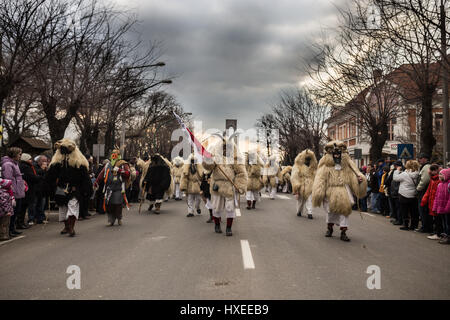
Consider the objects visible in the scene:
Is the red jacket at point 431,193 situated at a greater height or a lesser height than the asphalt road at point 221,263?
greater

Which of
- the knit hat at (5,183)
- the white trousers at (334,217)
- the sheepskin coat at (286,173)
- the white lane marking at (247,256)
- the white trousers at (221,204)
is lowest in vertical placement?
the white lane marking at (247,256)

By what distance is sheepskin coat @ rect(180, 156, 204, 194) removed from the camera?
13000 millimetres

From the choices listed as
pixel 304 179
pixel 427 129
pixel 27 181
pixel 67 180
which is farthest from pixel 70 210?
pixel 427 129

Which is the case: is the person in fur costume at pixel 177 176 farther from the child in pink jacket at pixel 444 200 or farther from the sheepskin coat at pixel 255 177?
the child in pink jacket at pixel 444 200

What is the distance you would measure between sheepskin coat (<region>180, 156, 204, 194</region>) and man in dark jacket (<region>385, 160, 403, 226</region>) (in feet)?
19.8

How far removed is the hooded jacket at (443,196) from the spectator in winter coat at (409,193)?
184cm

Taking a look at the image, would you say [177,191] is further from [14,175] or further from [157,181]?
[14,175]

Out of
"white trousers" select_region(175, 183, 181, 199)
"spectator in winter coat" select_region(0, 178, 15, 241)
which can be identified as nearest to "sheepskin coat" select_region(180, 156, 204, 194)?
"spectator in winter coat" select_region(0, 178, 15, 241)

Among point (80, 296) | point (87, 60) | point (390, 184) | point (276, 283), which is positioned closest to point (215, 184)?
point (276, 283)

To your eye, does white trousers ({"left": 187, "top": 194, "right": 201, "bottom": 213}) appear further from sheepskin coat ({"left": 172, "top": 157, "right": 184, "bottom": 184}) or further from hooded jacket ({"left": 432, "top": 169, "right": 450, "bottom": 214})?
hooded jacket ({"left": 432, "top": 169, "right": 450, "bottom": 214})

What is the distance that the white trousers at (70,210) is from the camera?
8862 mm

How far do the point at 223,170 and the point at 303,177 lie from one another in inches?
158

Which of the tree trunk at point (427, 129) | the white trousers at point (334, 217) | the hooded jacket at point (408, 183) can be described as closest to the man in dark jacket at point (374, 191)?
the tree trunk at point (427, 129)
